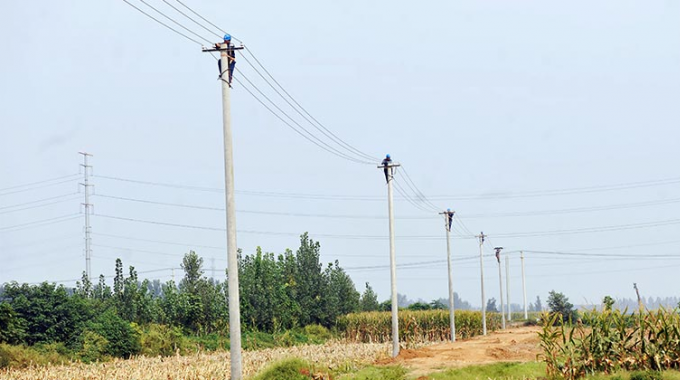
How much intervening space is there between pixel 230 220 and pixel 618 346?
511 inches

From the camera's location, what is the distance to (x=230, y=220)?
1978 cm

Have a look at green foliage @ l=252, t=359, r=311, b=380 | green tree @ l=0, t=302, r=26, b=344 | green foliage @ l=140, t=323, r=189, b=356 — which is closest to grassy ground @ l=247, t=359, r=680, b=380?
green foliage @ l=252, t=359, r=311, b=380

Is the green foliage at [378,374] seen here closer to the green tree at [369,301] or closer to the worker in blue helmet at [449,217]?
the worker in blue helmet at [449,217]

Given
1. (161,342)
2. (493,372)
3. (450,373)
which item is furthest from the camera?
(161,342)

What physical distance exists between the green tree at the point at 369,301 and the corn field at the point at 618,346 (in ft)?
210

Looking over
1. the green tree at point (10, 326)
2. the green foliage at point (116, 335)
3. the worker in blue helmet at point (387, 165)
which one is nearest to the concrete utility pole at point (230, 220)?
the worker in blue helmet at point (387, 165)

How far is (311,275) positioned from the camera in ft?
240

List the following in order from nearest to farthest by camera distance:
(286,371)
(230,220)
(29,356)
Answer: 1. (230,220)
2. (286,371)
3. (29,356)

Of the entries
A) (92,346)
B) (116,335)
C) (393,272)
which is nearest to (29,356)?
(92,346)

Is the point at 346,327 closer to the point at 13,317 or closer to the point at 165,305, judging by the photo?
the point at 165,305

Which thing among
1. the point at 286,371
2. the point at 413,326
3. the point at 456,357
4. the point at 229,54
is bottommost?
the point at 413,326

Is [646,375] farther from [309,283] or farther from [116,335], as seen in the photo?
[309,283]

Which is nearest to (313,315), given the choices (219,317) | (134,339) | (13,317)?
(219,317)

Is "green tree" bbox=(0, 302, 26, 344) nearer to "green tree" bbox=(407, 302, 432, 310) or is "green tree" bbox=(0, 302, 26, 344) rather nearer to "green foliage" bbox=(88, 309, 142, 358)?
"green foliage" bbox=(88, 309, 142, 358)
